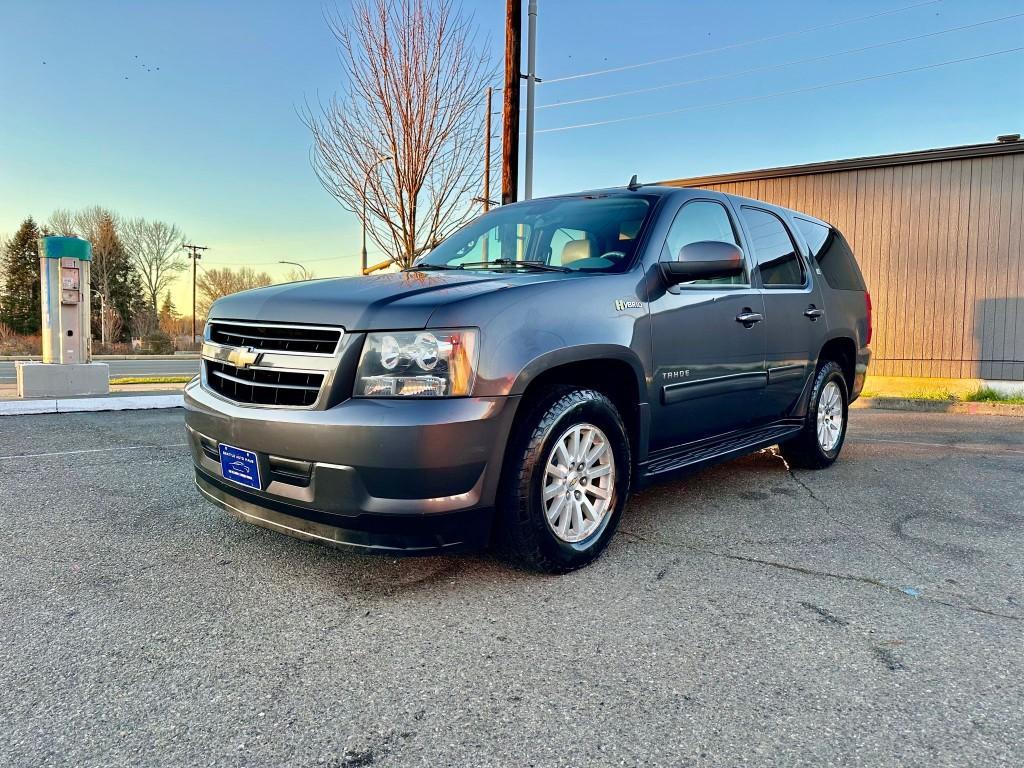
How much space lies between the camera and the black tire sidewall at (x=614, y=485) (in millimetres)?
2857

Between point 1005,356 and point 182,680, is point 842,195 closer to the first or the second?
point 1005,356

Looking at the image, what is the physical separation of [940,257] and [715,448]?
986 centimetres

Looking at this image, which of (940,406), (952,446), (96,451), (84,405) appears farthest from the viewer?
(940,406)

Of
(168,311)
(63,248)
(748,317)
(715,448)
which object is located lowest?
(715,448)

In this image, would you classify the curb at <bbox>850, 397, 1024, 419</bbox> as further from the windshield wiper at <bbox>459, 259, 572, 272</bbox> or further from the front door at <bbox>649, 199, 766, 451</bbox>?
the windshield wiper at <bbox>459, 259, 572, 272</bbox>

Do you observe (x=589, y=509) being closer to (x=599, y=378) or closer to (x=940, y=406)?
(x=599, y=378)

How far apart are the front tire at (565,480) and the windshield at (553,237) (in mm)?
840

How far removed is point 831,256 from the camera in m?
5.52

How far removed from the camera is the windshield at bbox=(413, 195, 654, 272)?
12.0 feet

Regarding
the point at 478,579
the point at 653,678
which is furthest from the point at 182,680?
the point at 653,678

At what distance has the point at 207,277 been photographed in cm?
6612

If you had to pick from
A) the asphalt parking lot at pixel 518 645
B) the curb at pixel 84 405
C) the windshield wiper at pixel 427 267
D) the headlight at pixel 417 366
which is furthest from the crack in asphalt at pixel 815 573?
the curb at pixel 84 405

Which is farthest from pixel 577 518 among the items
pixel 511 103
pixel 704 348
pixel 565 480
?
pixel 511 103

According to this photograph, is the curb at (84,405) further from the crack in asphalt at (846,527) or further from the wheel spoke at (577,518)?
the crack in asphalt at (846,527)
